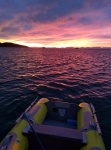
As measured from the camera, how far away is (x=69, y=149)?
239 inches

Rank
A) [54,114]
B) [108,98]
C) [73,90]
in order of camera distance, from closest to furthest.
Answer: [54,114], [108,98], [73,90]

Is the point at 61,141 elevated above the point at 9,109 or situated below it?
above

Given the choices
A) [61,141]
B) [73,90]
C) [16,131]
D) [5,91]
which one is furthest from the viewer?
[73,90]

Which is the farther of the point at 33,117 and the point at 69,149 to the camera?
the point at 33,117

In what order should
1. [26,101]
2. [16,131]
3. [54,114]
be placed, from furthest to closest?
[26,101]
[54,114]
[16,131]

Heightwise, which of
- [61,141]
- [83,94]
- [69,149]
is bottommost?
[83,94]

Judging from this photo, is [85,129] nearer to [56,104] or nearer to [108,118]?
[56,104]

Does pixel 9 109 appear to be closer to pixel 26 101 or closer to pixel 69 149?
pixel 26 101

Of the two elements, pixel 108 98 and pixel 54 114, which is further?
pixel 108 98

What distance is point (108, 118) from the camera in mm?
10812

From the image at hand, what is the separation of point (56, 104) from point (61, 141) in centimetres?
351

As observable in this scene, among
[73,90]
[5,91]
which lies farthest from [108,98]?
[5,91]

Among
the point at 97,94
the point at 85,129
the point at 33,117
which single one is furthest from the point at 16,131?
the point at 97,94

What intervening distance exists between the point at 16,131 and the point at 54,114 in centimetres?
330
